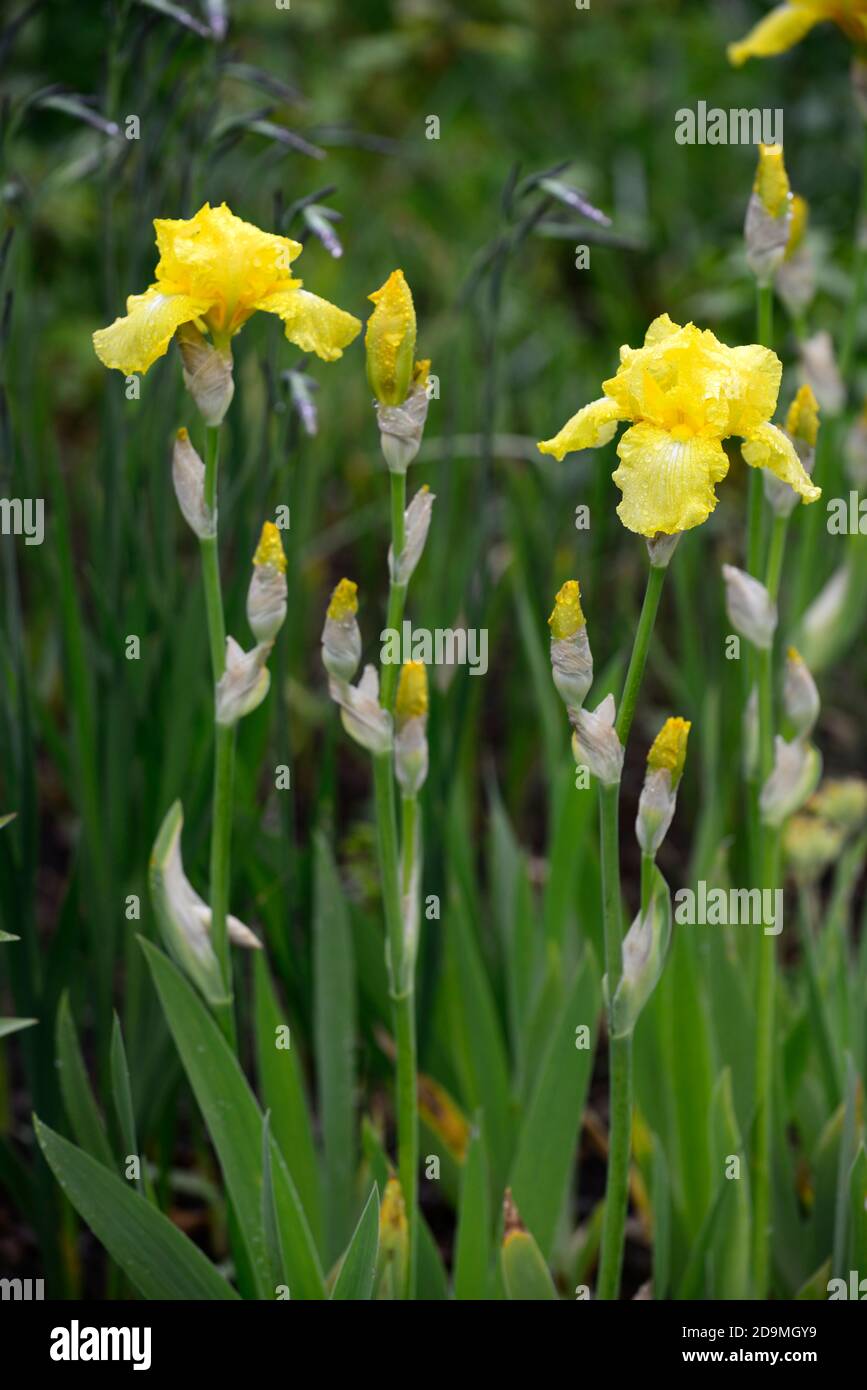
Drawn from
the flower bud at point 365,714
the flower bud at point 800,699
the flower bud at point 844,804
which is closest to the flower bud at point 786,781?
the flower bud at point 800,699

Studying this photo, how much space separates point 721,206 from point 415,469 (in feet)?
5.90

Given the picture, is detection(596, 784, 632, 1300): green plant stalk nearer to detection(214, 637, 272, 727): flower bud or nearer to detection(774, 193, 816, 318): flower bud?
detection(214, 637, 272, 727): flower bud

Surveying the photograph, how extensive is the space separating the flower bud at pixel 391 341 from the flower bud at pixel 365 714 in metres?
0.23

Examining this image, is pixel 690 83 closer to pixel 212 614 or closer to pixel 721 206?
pixel 721 206

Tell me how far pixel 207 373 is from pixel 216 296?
0.07m

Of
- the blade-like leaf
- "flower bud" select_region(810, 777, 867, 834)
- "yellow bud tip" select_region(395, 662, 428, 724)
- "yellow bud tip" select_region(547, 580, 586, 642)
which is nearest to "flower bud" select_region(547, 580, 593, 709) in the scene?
"yellow bud tip" select_region(547, 580, 586, 642)

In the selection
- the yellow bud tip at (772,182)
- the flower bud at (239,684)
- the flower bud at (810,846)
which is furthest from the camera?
the flower bud at (810,846)

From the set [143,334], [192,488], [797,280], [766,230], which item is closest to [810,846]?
[797,280]

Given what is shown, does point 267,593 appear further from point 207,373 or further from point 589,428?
point 589,428

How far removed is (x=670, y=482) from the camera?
0.98m

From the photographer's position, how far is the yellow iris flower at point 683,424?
0.98 m

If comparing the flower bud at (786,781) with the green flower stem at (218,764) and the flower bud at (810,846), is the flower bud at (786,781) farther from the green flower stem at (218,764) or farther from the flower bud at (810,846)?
the green flower stem at (218,764)

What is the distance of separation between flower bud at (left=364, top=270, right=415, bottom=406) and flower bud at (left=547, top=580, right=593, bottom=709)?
21 centimetres

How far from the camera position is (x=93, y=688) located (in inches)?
69.2
